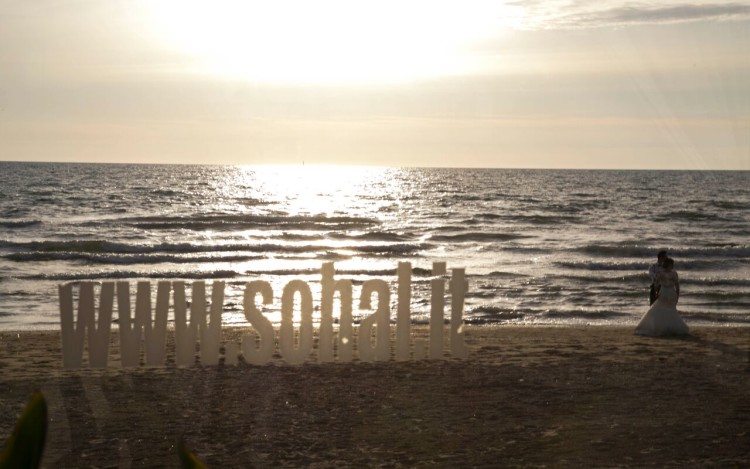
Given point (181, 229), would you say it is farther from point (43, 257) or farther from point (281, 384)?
point (281, 384)

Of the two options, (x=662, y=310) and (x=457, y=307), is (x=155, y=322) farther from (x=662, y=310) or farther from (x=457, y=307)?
A: (x=662, y=310)

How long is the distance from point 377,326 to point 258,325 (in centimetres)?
135

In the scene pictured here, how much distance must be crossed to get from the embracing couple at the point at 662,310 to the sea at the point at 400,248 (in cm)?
375

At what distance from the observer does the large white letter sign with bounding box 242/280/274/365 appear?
9773mm

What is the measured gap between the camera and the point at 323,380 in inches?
402

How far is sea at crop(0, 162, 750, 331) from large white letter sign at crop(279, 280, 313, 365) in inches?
167

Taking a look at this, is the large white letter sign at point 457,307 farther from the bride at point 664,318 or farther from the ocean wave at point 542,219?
the ocean wave at point 542,219

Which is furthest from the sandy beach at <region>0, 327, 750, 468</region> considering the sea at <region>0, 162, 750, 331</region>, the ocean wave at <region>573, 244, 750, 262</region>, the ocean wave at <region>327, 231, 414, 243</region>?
the ocean wave at <region>327, 231, 414, 243</region>

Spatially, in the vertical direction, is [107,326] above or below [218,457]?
above

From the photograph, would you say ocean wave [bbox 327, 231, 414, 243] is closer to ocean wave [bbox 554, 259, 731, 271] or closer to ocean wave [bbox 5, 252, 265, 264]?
ocean wave [bbox 5, 252, 265, 264]

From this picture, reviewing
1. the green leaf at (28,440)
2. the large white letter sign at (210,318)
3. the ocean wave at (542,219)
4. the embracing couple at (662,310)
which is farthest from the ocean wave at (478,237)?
the green leaf at (28,440)

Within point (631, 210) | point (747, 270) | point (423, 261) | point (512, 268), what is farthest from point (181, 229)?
point (631, 210)

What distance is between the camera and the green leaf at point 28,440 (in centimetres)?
131

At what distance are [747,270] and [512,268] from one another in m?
7.54
